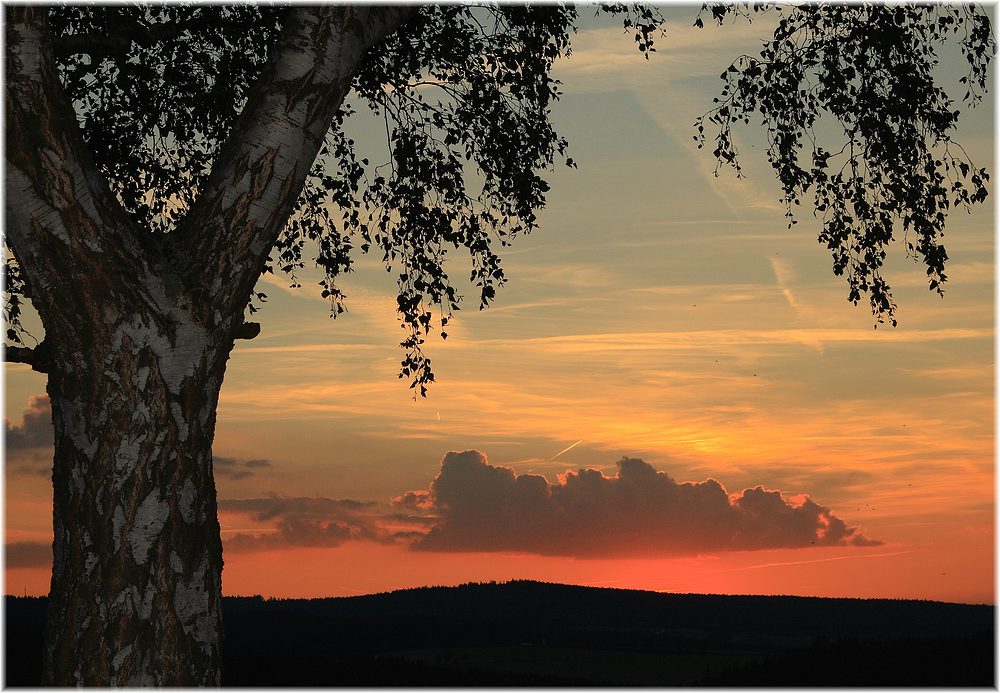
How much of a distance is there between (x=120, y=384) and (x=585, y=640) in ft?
97.8

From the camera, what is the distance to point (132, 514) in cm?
725

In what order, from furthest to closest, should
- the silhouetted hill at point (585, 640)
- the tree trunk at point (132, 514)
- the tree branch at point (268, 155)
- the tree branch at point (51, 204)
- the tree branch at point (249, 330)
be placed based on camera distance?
the silhouetted hill at point (585, 640), the tree branch at point (249, 330), the tree branch at point (268, 155), the tree branch at point (51, 204), the tree trunk at point (132, 514)

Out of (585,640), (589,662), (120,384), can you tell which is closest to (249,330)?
(120,384)

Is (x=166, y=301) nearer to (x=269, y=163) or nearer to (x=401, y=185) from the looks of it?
(x=269, y=163)

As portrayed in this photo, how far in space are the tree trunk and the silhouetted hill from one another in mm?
7165

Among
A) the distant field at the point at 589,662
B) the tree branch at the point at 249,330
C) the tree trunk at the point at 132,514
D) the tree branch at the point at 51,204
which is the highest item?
the tree branch at the point at 51,204

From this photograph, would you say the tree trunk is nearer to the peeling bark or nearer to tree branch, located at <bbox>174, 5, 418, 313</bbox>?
the peeling bark

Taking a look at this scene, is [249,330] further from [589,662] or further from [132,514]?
[589,662]

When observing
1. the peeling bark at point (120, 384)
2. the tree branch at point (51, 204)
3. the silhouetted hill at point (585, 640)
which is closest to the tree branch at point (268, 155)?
the peeling bark at point (120, 384)

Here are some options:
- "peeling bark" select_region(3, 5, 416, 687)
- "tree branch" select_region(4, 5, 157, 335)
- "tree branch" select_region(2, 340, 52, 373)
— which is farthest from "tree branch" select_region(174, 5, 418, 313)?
"tree branch" select_region(2, 340, 52, 373)

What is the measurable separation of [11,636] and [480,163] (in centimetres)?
1393

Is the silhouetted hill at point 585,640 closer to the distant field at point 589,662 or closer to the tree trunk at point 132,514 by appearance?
the distant field at point 589,662

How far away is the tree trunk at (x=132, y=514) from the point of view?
7.23 metres

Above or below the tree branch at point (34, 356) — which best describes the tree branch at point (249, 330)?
above
